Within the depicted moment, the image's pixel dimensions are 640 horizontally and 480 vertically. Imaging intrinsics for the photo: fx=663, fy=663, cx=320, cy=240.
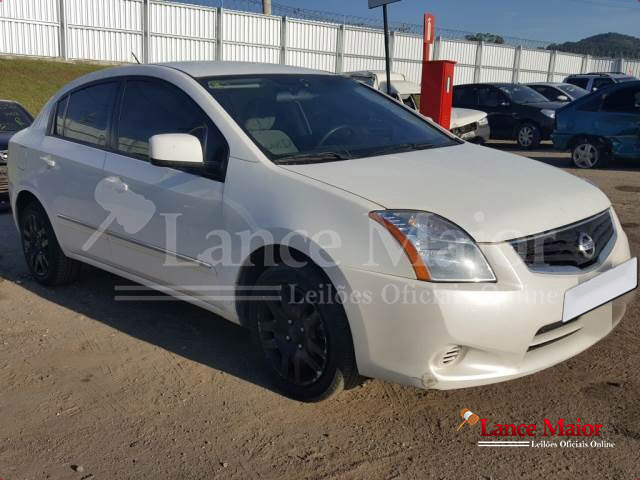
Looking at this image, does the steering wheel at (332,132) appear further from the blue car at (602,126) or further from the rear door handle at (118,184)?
the blue car at (602,126)

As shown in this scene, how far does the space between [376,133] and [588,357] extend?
5.87 ft

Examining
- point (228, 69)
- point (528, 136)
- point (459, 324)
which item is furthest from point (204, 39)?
point (459, 324)

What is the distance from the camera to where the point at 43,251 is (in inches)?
202

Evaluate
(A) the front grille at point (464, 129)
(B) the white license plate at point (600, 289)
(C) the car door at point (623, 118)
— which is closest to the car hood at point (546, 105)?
(A) the front grille at point (464, 129)

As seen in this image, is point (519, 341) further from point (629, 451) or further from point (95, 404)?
point (95, 404)

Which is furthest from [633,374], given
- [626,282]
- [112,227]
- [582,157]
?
[582,157]

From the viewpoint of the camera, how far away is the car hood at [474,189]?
293cm

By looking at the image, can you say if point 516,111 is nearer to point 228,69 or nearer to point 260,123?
point 228,69

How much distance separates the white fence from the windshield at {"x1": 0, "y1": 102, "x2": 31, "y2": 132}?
16403 mm

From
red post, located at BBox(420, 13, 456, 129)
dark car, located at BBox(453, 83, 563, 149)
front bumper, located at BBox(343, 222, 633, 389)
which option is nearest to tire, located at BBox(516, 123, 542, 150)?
dark car, located at BBox(453, 83, 563, 149)

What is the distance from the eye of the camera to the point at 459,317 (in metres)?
2.76

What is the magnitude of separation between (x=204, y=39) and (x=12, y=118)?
19691 millimetres

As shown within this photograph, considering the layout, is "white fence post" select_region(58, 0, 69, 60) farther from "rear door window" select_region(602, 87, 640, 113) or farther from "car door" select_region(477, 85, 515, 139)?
"rear door window" select_region(602, 87, 640, 113)

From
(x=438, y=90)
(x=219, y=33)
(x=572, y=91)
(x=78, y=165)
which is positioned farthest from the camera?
(x=219, y=33)
